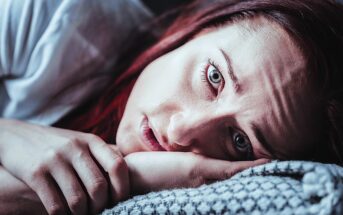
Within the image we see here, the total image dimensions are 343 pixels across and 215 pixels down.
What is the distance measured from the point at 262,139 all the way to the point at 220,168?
11 centimetres

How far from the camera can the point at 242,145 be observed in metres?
0.82

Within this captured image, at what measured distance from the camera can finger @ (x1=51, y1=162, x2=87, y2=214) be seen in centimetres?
68

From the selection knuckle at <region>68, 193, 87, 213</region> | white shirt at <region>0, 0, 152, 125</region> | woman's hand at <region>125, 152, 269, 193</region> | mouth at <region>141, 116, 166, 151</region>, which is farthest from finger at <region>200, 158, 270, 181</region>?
white shirt at <region>0, 0, 152, 125</region>

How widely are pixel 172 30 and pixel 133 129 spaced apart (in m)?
0.38

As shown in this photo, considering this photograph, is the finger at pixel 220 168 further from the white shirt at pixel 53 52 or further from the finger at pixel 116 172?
the white shirt at pixel 53 52

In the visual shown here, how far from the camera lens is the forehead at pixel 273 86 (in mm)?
→ 749

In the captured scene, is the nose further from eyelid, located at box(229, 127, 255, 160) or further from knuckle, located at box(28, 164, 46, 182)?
knuckle, located at box(28, 164, 46, 182)

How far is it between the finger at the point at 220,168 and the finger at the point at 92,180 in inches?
7.5

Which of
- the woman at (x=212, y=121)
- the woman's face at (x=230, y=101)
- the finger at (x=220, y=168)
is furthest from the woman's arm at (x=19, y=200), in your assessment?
the finger at (x=220, y=168)

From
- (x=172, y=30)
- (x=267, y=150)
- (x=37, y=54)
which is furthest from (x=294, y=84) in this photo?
(x=37, y=54)

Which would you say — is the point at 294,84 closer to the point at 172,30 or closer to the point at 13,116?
the point at 172,30

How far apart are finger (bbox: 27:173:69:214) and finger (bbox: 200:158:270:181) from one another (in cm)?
26

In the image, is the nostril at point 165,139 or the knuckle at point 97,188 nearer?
the knuckle at point 97,188

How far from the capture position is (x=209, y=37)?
2.83 feet
